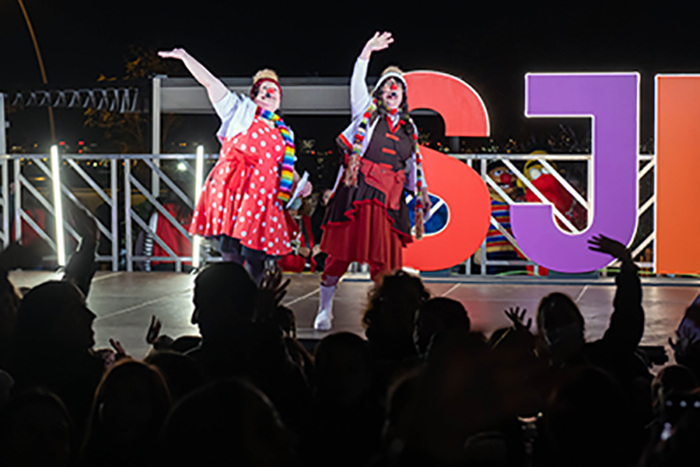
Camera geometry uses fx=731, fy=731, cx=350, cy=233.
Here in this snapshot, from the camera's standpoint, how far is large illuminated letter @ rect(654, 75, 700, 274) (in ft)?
21.0

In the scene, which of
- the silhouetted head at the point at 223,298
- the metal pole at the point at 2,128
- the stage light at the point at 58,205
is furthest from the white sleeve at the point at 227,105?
the metal pole at the point at 2,128

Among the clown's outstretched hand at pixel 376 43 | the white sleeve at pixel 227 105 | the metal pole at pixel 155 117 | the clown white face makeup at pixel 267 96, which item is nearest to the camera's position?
the clown's outstretched hand at pixel 376 43

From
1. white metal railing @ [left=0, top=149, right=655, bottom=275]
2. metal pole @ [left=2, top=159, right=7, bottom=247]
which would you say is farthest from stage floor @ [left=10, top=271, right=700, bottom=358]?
metal pole @ [left=2, top=159, right=7, bottom=247]

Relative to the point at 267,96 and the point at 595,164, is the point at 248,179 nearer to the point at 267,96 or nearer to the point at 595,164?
the point at 267,96

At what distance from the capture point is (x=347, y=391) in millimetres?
1471

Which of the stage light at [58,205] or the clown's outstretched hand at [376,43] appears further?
the stage light at [58,205]

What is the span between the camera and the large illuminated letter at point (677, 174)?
21.0 feet

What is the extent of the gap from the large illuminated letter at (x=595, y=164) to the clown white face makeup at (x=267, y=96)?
2744mm

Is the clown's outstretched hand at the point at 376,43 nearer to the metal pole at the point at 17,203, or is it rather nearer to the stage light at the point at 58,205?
the stage light at the point at 58,205

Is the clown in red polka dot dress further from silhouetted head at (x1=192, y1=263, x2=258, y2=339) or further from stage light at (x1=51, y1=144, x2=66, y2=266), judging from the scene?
stage light at (x1=51, y1=144, x2=66, y2=266)

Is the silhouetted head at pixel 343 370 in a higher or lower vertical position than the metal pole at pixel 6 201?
lower

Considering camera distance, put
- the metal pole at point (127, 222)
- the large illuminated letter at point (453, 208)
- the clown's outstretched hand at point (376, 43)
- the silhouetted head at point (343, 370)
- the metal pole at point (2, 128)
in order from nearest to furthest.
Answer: the silhouetted head at point (343, 370) < the clown's outstretched hand at point (376, 43) < the large illuminated letter at point (453, 208) < the metal pole at point (127, 222) < the metal pole at point (2, 128)

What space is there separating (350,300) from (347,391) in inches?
165

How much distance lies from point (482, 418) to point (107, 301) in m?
4.78
